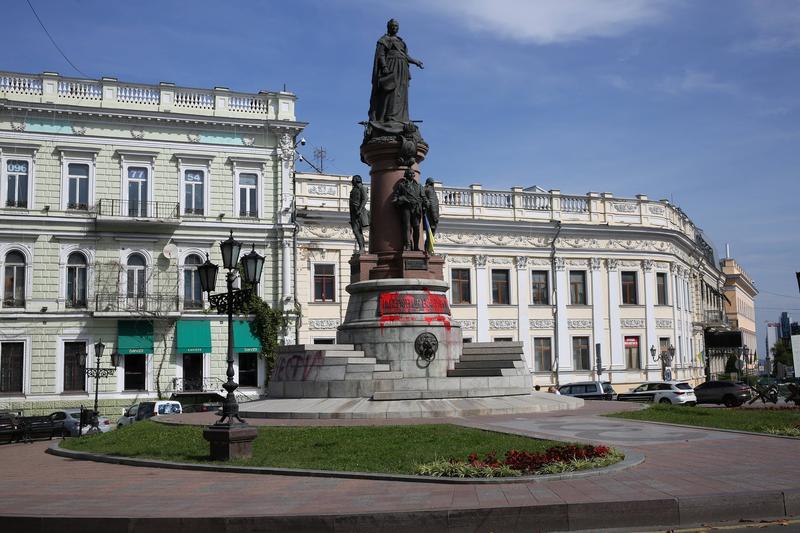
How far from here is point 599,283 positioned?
53.7m

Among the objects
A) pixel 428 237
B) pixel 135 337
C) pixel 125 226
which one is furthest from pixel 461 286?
pixel 428 237

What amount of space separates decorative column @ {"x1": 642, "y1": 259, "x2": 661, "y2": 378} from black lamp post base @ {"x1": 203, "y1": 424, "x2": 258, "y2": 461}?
4381cm

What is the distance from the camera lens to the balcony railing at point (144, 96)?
1666 inches

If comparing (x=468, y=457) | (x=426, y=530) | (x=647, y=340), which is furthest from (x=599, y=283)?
(x=426, y=530)

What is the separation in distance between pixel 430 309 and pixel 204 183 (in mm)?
25303

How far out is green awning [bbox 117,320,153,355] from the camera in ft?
139

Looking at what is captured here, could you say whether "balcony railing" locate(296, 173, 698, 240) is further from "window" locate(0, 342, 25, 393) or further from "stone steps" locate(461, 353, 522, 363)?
"stone steps" locate(461, 353, 522, 363)

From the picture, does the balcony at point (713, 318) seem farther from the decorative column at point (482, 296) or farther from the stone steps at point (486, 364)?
the stone steps at point (486, 364)

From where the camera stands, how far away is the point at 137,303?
4281cm

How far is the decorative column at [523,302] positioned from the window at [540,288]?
0.57 meters

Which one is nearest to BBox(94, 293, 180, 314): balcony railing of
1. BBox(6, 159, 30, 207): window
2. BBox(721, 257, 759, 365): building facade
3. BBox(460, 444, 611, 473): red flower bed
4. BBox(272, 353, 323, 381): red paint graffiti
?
BBox(6, 159, 30, 207): window

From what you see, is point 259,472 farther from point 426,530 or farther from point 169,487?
point 426,530

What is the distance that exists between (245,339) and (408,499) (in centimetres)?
3509

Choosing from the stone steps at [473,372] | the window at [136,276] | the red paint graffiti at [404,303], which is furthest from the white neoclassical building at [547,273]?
the stone steps at [473,372]
